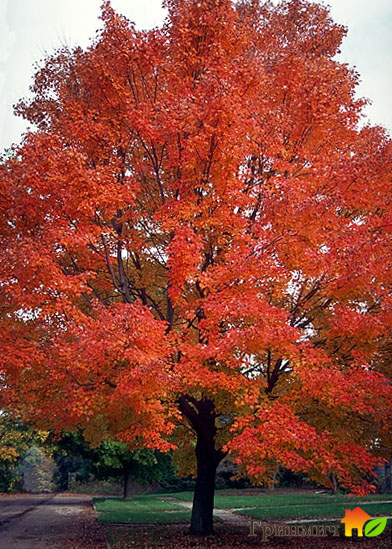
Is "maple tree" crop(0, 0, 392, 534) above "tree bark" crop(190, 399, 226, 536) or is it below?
above

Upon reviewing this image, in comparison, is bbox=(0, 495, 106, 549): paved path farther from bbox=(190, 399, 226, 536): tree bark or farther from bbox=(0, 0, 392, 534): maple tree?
bbox=(0, 0, 392, 534): maple tree

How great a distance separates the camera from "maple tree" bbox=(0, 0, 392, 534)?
8.83 meters

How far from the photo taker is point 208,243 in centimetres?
1130

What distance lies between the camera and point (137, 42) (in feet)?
34.2

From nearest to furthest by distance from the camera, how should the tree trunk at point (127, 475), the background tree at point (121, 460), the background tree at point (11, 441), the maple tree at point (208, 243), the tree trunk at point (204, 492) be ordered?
the maple tree at point (208, 243) < the tree trunk at point (204, 492) < the background tree at point (121, 460) < the tree trunk at point (127, 475) < the background tree at point (11, 441)

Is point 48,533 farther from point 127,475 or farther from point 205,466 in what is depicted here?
point 127,475

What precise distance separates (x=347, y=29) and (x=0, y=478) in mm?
48454

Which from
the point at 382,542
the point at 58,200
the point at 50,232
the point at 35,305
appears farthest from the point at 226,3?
the point at 382,542

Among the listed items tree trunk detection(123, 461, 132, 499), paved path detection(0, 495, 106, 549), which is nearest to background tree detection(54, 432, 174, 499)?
tree trunk detection(123, 461, 132, 499)

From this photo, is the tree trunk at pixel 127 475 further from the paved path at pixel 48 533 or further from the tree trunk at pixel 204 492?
the tree trunk at pixel 204 492

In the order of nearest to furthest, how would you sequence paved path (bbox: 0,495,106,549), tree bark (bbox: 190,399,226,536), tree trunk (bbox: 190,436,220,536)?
tree bark (bbox: 190,399,226,536) → tree trunk (bbox: 190,436,220,536) → paved path (bbox: 0,495,106,549)

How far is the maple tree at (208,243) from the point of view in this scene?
29.0 ft

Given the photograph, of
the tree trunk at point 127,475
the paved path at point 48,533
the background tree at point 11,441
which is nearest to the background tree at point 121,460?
the tree trunk at point 127,475

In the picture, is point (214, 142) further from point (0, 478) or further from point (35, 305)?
point (0, 478)
